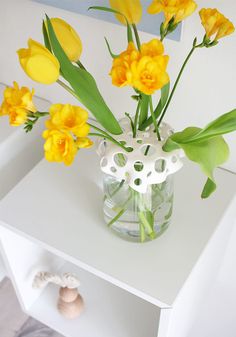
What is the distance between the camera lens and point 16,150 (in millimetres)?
1198

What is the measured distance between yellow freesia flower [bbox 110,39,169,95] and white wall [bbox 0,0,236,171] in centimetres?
31

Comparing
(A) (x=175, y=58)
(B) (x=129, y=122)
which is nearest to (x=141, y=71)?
(B) (x=129, y=122)

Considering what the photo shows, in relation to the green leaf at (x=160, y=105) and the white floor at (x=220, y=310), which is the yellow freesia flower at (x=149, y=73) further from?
the white floor at (x=220, y=310)

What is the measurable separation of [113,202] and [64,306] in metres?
0.49

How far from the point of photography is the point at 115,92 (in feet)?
3.64

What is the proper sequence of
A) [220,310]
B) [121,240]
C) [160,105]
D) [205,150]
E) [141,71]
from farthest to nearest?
[220,310]
[121,240]
[160,105]
[205,150]
[141,71]

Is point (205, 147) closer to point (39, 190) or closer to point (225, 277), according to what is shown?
point (39, 190)

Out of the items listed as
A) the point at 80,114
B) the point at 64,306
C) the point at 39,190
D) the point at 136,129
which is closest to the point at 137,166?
the point at 136,129

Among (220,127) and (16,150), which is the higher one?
(220,127)

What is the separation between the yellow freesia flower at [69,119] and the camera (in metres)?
0.65

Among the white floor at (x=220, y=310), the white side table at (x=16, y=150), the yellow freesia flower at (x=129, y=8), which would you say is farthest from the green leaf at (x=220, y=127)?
the white floor at (x=220, y=310)

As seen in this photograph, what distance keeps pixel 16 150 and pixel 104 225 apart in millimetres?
358

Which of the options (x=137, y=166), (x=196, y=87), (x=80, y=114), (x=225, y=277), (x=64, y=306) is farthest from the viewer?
(x=225, y=277)

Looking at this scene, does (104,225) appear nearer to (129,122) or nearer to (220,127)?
(129,122)
